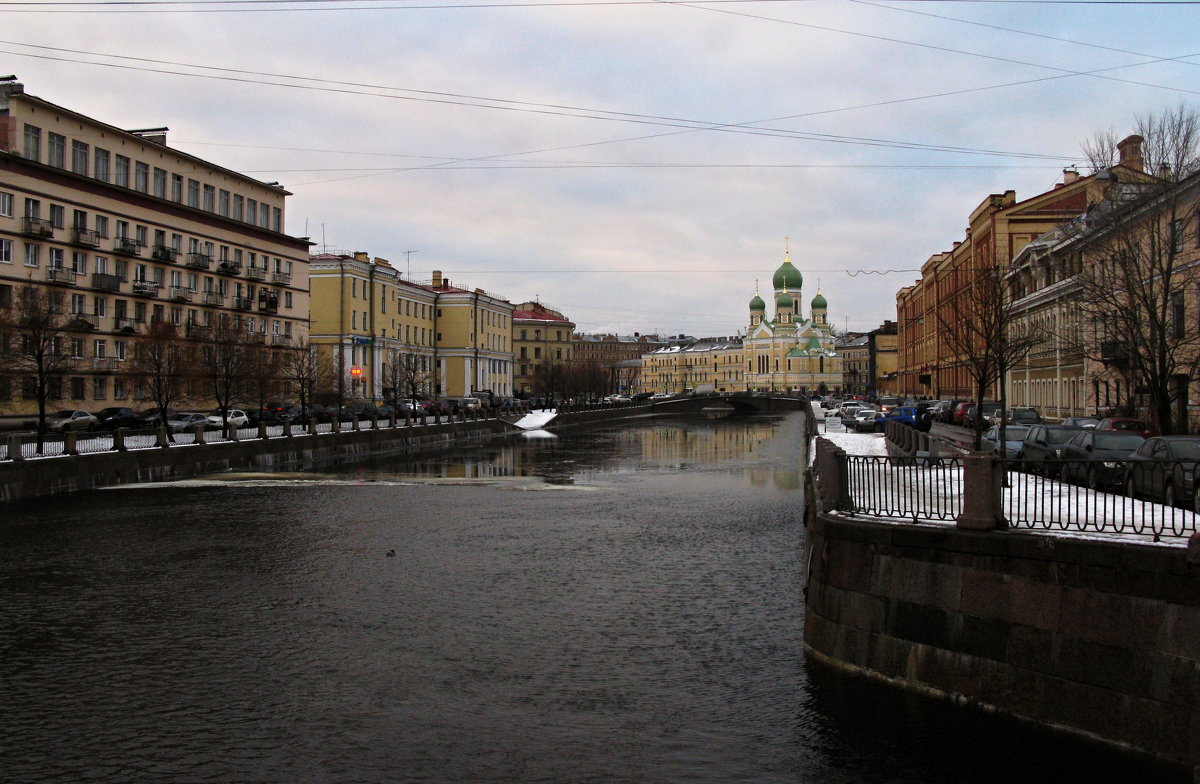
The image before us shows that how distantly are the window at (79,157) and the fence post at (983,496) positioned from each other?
55.0 meters

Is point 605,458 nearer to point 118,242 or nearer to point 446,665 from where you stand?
point 118,242

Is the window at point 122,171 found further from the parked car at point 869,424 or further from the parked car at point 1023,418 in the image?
the parked car at point 1023,418

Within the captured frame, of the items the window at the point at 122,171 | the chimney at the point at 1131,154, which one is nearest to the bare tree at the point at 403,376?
the window at the point at 122,171

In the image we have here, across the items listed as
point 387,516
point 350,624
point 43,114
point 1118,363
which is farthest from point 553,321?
point 350,624

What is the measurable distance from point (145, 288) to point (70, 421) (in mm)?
15221

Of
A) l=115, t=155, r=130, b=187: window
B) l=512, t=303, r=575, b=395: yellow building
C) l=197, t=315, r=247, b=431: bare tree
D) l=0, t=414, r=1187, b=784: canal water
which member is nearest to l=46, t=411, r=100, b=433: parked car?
l=197, t=315, r=247, b=431: bare tree

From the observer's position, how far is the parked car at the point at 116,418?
48.2 m

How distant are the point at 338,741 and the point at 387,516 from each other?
Answer: 16567 mm

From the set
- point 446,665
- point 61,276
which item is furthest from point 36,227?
point 446,665

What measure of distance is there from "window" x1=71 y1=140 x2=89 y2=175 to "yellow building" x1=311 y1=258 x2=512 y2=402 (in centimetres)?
1941

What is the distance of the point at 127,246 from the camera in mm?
57375

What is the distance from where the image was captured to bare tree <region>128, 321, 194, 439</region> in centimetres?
4688

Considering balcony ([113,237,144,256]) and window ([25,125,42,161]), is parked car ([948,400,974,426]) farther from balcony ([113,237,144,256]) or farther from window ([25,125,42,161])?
window ([25,125,42,161])

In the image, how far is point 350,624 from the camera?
1517 centimetres
